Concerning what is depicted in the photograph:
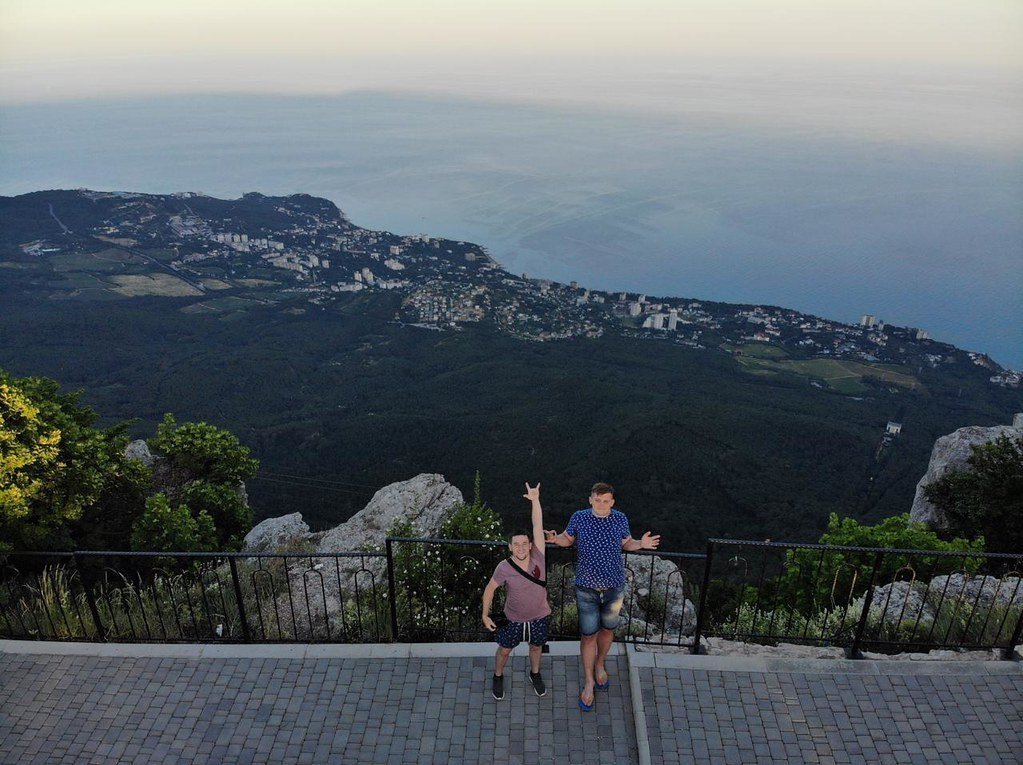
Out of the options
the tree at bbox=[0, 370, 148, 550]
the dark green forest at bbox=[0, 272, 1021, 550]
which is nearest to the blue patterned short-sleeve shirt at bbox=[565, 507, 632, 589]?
the tree at bbox=[0, 370, 148, 550]

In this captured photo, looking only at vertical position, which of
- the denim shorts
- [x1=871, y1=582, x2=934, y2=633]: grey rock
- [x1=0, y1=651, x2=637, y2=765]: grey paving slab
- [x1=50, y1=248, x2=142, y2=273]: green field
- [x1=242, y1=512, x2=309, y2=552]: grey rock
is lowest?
→ [x1=50, y1=248, x2=142, y2=273]: green field

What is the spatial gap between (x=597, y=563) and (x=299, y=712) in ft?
8.94

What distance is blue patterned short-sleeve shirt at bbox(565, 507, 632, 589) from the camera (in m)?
5.01

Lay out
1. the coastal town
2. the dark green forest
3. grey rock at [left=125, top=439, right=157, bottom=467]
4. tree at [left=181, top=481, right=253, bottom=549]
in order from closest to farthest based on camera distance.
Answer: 1. tree at [left=181, top=481, right=253, bottom=549]
2. grey rock at [left=125, top=439, right=157, bottom=467]
3. the dark green forest
4. the coastal town

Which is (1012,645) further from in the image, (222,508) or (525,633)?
(222,508)

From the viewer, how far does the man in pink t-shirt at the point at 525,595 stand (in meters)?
4.93

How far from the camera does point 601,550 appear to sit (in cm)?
501

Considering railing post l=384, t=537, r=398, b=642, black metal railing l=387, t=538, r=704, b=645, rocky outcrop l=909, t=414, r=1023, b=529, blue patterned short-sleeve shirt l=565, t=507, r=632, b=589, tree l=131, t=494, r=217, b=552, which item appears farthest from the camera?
rocky outcrop l=909, t=414, r=1023, b=529

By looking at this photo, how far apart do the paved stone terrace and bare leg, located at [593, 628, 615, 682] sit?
0.17 m

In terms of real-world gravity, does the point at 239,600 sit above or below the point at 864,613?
below

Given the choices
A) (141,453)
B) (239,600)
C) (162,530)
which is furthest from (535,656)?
(141,453)

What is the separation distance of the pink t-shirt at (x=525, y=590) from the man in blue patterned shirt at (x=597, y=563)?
0.73 ft

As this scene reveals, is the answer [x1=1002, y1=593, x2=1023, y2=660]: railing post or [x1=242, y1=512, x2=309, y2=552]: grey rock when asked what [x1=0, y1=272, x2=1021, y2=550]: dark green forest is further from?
[x1=1002, y1=593, x2=1023, y2=660]: railing post

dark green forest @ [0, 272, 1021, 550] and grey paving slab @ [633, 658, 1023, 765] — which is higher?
grey paving slab @ [633, 658, 1023, 765]
